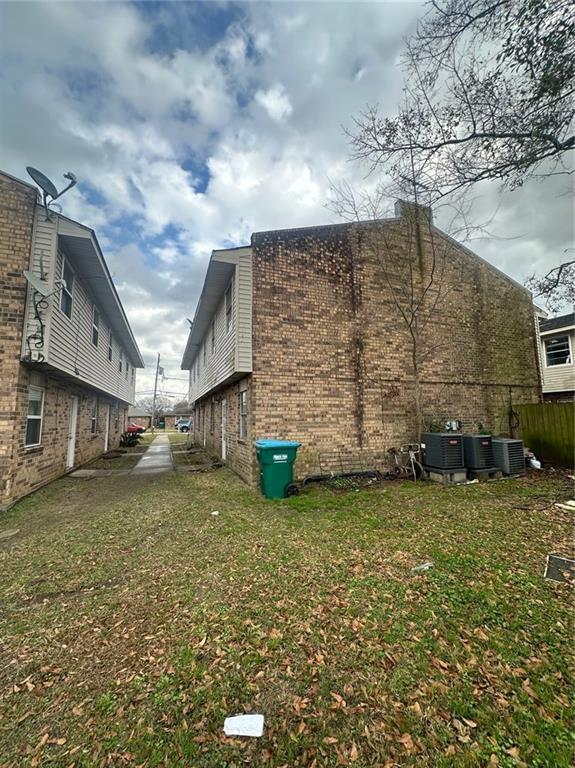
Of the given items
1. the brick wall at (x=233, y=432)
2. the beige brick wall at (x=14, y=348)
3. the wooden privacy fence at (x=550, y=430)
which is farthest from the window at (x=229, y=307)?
the wooden privacy fence at (x=550, y=430)

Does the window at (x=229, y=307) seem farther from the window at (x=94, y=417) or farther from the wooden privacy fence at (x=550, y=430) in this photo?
the wooden privacy fence at (x=550, y=430)

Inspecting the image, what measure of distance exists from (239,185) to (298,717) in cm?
1153

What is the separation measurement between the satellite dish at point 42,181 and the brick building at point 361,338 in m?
3.38

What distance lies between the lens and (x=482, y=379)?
32.8ft

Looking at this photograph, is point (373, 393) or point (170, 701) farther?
point (373, 393)

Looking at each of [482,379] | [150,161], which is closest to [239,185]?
[150,161]

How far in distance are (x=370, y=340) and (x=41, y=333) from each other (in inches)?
295

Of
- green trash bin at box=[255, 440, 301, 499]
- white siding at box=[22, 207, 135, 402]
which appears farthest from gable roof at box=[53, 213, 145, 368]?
green trash bin at box=[255, 440, 301, 499]

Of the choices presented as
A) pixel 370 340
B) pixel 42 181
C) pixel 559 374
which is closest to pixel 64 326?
pixel 42 181

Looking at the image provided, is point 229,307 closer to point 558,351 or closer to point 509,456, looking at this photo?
point 509,456

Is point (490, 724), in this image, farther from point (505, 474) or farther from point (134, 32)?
point (134, 32)

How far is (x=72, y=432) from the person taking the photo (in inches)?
393

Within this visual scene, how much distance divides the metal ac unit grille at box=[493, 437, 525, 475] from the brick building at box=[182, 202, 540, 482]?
1536mm

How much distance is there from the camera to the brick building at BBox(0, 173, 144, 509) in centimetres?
614
